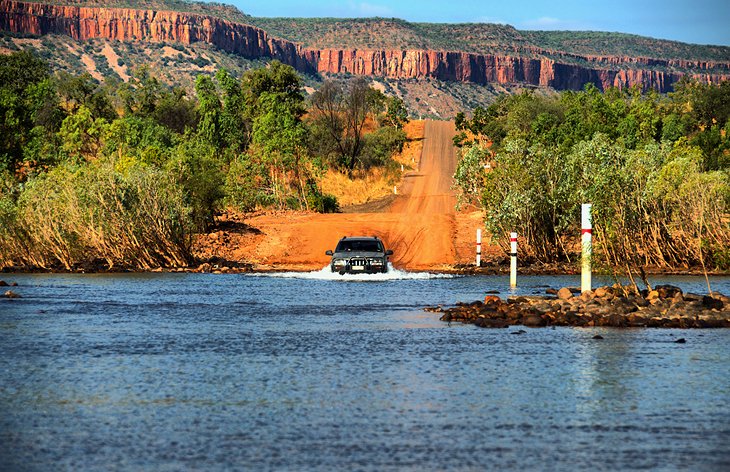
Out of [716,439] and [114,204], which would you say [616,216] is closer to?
[716,439]

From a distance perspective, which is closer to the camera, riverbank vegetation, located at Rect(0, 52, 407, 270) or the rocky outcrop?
the rocky outcrop

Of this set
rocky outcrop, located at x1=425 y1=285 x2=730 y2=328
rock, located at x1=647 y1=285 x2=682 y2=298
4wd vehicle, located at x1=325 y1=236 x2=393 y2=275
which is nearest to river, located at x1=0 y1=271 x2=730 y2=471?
rocky outcrop, located at x1=425 y1=285 x2=730 y2=328

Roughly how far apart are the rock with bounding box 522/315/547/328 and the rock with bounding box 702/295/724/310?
4.45 meters

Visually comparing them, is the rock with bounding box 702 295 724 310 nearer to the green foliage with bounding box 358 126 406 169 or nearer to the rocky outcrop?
the rocky outcrop

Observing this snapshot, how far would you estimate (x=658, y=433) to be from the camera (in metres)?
12.8

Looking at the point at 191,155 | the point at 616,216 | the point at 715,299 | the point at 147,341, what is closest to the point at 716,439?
the point at 147,341

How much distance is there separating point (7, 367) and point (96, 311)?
1047 centimetres

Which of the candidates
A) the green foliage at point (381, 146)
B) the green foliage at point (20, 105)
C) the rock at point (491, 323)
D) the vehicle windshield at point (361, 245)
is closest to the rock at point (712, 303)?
the rock at point (491, 323)

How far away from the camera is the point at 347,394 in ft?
50.9

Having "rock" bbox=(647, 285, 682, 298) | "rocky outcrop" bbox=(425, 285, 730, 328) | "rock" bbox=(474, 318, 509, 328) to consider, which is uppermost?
"rock" bbox=(647, 285, 682, 298)

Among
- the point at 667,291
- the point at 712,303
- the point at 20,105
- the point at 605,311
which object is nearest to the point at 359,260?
the point at 667,291

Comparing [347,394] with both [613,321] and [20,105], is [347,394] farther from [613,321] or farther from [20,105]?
[20,105]

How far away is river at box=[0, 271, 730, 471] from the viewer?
1174cm

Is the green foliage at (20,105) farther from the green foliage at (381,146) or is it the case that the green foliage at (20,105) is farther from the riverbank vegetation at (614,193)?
the riverbank vegetation at (614,193)
